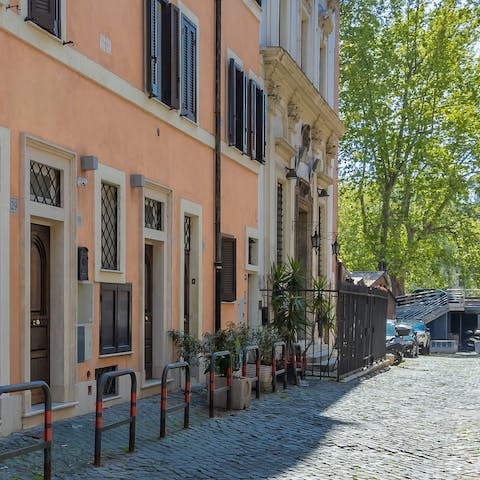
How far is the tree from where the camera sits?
42.6 m

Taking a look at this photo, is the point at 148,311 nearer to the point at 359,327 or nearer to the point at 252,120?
the point at 252,120

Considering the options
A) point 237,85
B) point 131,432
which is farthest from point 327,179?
point 131,432

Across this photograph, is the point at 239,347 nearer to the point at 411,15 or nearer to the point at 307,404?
the point at 307,404

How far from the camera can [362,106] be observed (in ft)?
143

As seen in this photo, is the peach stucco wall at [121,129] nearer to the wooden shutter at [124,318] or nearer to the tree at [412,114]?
the wooden shutter at [124,318]

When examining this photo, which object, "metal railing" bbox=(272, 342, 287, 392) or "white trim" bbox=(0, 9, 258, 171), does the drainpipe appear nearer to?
"white trim" bbox=(0, 9, 258, 171)

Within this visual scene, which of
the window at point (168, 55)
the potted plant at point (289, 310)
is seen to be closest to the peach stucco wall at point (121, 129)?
the window at point (168, 55)

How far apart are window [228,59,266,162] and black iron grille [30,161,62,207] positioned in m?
6.88

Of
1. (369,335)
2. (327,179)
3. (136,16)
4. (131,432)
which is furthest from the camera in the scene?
(327,179)

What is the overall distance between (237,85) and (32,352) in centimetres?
879

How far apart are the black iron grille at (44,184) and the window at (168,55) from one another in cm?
294

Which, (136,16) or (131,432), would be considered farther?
(136,16)

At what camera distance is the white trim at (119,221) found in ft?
39.2

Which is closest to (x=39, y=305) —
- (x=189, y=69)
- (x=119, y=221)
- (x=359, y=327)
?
(x=119, y=221)
